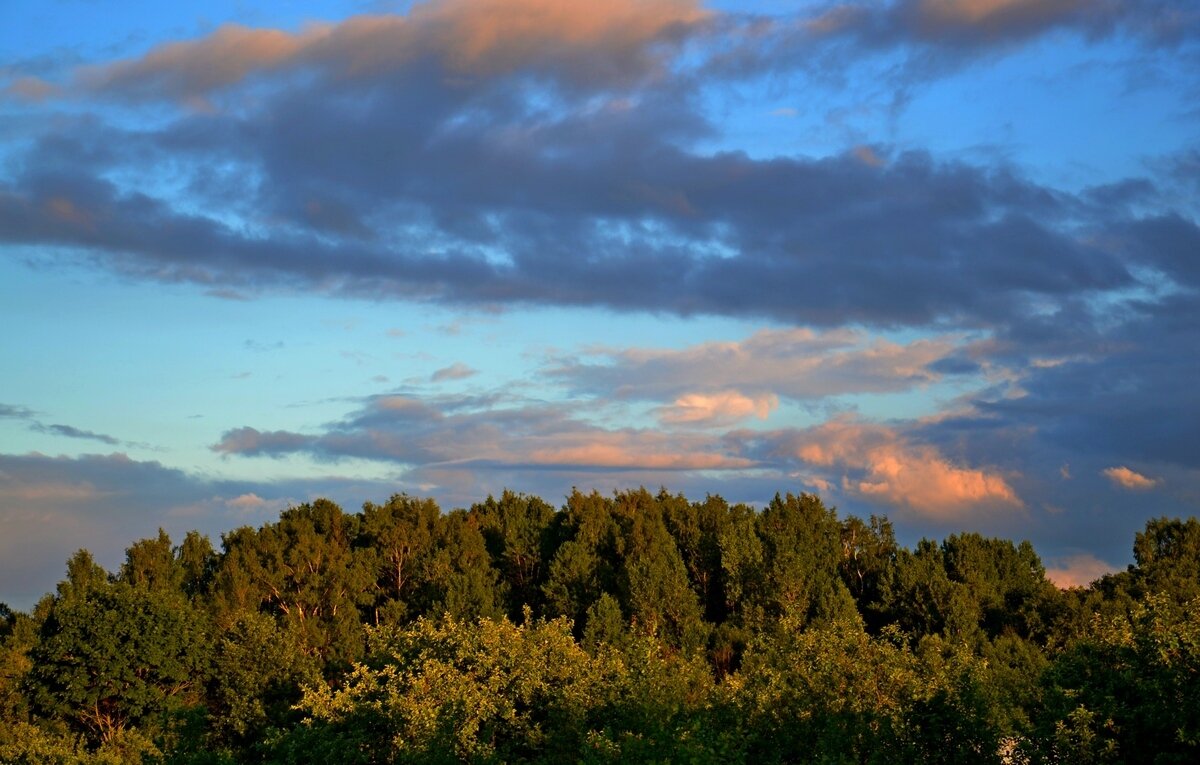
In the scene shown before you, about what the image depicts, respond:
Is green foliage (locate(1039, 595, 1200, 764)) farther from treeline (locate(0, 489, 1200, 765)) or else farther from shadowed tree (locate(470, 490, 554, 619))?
shadowed tree (locate(470, 490, 554, 619))

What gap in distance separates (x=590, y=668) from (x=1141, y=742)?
2788 centimetres

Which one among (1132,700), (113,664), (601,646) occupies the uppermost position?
(1132,700)

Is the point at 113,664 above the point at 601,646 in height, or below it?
below

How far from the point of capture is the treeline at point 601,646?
47000mm

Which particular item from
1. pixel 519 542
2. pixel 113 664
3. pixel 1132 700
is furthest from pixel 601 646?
A: pixel 519 542

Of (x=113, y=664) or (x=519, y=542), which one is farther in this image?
(x=519, y=542)

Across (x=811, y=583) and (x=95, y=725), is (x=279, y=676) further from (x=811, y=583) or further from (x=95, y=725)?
(x=811, y=583)

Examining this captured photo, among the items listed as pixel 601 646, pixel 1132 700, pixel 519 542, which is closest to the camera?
pixel 1132 700

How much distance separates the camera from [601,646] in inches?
2726

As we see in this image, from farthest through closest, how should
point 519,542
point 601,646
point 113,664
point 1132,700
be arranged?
point 519,542 < point 113,664 < point 601,646 < point 1132,700

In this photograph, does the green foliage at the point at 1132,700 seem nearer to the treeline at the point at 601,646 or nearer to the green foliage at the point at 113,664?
the treeline at the point at 601,646

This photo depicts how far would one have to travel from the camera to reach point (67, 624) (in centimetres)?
8400

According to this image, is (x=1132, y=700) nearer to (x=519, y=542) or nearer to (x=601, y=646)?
(x=601, y=646)

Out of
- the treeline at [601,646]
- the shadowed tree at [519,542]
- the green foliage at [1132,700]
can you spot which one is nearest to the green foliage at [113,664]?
the treeline at [601,646]
